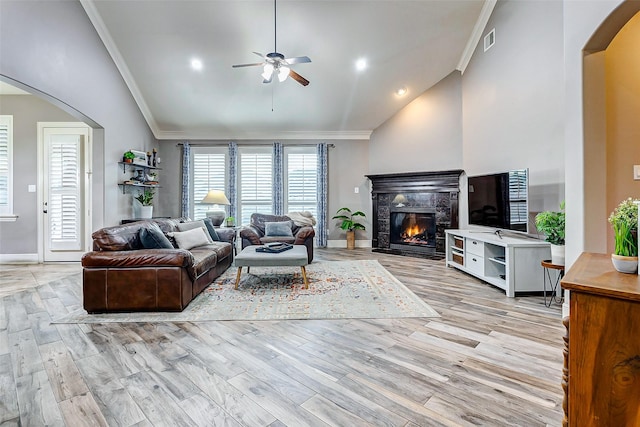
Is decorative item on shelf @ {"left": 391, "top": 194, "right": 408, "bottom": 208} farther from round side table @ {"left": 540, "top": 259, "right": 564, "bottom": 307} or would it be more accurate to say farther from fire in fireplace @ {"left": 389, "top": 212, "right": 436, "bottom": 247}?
round side table @ {"left": 540, "top": 259, "right": 564, "bottom": 307}

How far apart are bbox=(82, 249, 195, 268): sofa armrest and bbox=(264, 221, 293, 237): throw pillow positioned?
230 centimetres

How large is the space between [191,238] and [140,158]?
2.55 m

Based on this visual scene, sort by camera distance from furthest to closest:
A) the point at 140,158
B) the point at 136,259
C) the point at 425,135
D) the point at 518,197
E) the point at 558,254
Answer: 1. the point at 425,135
2. the point at 140,158
3. the point at 518,197
4. the point at 558,254
5. the point at 136,259

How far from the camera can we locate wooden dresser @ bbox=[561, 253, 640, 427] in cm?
97

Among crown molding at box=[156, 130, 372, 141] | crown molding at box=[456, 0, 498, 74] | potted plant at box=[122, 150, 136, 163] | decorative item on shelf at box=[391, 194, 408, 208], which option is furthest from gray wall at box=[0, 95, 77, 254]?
crown molding at box=[456, 0, 498, 74]

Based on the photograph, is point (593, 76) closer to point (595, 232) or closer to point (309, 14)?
point (595, 232)

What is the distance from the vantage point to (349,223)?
6895mm

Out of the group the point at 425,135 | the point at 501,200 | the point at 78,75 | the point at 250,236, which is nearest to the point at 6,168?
the point at 78,75

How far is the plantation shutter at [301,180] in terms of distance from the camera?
23.5 feet

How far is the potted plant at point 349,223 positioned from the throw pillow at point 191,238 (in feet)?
11.0

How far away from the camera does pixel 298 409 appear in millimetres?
1580

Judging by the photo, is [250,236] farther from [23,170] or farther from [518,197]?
[23,170]

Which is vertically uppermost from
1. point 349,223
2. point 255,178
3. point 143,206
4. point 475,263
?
point 255,178

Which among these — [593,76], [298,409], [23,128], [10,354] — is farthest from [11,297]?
[593,76]
